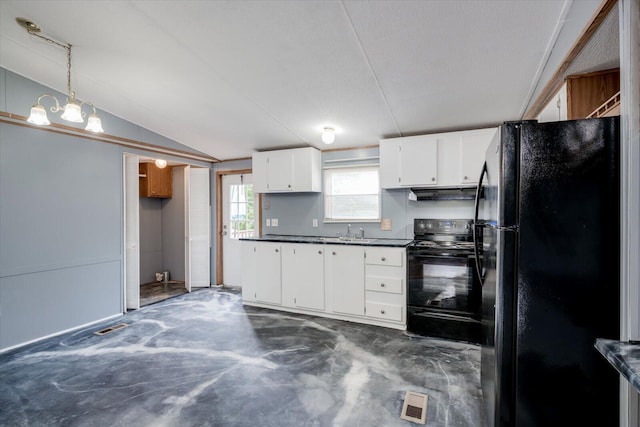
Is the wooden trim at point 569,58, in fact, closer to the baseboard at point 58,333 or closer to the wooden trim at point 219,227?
the wooden trim at point 219,227

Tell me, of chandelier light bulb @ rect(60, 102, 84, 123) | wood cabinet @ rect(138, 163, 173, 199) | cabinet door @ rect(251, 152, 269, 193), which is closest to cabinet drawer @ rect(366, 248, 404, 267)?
cabinet door @ rect(251, 152, 269, 193)

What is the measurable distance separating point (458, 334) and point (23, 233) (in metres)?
4.34

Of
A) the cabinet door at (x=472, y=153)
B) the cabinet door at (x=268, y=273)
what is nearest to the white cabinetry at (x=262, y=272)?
the cabinet door at (x=268, y=273)

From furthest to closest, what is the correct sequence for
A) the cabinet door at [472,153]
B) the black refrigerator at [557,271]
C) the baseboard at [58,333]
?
the cabinet door at [472,153] < the baseboard at [58,333] < the black refrigerator at [557,271]

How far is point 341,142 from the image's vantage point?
3.98m

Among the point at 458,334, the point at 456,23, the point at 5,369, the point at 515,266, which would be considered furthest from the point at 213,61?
the point at 458,334

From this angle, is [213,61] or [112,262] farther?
[112,262]

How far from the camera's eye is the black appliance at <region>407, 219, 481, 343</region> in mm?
2943

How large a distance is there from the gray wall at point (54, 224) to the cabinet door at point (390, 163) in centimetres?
310

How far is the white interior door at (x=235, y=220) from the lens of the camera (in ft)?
16.5

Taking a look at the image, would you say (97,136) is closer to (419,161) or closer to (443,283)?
(419,161)

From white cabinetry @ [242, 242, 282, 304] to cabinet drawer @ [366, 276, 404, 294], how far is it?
1.21 m

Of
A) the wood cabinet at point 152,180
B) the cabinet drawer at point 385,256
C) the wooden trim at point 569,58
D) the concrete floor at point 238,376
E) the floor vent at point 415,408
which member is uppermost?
the wooden trim at point 569,58

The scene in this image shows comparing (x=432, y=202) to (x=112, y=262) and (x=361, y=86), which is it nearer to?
(x=361, y=86)
